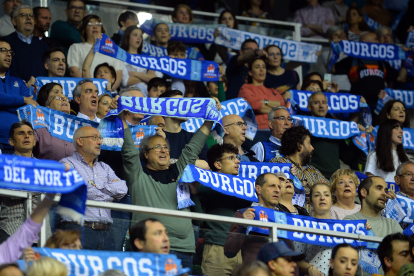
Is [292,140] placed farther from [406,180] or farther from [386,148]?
[386,148]

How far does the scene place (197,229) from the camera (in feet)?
16.0

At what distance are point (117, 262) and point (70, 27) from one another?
18.6 ft

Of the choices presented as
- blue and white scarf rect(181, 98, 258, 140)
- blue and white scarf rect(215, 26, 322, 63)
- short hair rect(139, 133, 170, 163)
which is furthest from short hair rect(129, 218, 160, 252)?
blue and white scarf rect(215, 26, 322, 63)

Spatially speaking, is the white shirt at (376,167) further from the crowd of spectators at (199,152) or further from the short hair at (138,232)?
the short hair at (138,232)

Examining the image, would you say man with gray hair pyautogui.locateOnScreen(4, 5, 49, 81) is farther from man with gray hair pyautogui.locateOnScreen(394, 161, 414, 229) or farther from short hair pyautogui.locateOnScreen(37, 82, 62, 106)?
man with gray hair pyautogui.locateOnScreen(394, 161, 414, 229)

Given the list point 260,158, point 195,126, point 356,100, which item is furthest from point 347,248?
point 356,100

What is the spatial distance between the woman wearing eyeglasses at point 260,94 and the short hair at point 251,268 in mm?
4393

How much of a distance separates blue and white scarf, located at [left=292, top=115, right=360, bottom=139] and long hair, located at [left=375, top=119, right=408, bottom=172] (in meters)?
0.43

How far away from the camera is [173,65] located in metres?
8.67

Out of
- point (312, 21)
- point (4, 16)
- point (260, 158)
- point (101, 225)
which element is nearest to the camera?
point (101, 225)

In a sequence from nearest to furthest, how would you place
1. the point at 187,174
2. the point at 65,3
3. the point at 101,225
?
1. the point at 101,225
2. the point at 187,174
3. the point at 65,3

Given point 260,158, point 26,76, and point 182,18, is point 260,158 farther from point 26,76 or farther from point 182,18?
point 182,18

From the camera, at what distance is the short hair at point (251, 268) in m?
4.25

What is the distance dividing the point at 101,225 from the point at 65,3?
6.32 meters
